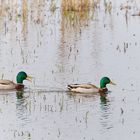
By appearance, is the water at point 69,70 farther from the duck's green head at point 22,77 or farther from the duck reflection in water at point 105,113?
the duck's green head at point 22,77

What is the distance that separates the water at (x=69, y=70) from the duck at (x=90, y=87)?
154 mm

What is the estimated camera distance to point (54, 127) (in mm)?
13273

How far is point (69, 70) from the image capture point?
1870cm

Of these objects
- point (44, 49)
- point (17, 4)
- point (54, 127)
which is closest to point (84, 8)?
point (17, 4)

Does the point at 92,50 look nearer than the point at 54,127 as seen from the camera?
No

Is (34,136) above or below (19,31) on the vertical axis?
below

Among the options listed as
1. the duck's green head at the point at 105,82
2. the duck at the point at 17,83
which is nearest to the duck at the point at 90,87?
the duck's green head at the point at 105,82

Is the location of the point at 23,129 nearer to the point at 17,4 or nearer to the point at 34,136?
the point at 34,136

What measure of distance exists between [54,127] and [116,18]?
1432cm

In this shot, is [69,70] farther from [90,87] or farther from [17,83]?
[90,87]

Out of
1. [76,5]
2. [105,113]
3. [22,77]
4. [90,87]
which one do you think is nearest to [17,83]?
[22,77]

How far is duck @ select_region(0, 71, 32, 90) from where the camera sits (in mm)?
16984

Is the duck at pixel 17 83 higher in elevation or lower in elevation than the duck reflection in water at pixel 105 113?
higher

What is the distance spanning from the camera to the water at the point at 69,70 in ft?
43.8
